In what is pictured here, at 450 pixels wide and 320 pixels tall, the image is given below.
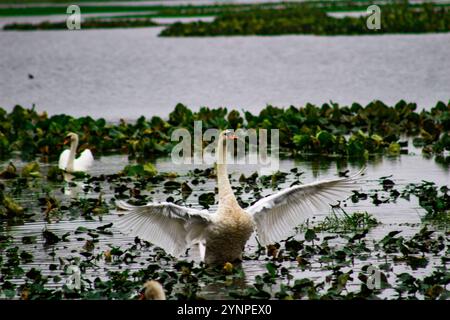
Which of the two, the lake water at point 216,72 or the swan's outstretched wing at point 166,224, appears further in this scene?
the lake water at point 216,72

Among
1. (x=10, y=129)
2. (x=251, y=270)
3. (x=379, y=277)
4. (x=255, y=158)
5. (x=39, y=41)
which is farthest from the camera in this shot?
(x=39, y=41)

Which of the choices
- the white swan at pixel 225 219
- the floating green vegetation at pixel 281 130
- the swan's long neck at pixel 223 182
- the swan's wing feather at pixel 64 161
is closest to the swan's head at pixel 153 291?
the white swan at pixel 225 219

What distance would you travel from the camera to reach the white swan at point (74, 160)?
14766 mm

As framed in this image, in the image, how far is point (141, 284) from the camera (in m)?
8.50

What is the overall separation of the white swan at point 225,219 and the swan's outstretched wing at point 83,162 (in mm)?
5297

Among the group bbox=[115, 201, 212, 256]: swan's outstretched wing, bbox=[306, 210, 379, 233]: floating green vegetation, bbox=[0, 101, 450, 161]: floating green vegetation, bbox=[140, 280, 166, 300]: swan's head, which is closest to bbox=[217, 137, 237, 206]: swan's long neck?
bbox=[115, 201, 212, 256]: swan's outstretched wing

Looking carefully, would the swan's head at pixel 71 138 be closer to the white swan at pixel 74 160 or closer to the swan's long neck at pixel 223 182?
the white swan at pixel 74 160

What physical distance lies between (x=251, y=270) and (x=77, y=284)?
1.80 metres

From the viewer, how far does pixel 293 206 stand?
9828 mm

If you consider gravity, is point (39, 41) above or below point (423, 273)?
above

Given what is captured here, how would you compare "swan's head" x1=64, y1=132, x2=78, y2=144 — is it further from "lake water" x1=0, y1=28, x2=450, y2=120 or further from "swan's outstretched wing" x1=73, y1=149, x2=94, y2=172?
"lake water" x1=0, y1=28, x2=450, y2=120
